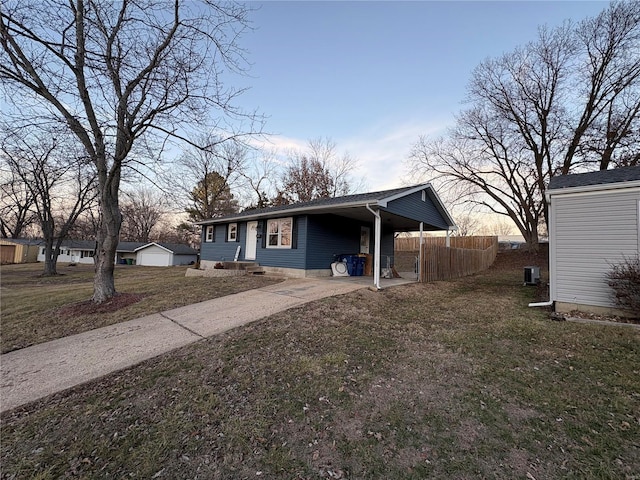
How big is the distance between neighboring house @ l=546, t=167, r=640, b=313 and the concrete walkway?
5325 mm

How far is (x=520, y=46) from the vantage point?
17797 millimetres

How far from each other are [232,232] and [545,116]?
20985mm

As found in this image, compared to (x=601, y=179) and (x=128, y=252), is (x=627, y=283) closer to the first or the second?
(x=601, y=179)

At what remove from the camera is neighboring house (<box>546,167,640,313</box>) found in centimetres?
547

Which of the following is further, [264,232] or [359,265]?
[264,232]

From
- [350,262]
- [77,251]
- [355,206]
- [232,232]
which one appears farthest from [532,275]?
[77,251]

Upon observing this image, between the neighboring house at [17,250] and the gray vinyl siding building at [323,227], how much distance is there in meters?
38.1

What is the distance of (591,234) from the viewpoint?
5.84 meters

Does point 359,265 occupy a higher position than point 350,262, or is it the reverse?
point 350,262

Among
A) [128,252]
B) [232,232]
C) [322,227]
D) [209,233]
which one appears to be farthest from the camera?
[128,252]

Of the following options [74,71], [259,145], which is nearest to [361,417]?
[259,145]

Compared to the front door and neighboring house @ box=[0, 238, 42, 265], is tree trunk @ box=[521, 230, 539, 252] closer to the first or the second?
the front door

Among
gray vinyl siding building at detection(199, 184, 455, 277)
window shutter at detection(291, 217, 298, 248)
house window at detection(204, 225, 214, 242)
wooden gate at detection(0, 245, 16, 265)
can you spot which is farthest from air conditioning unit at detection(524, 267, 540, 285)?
wooden gate at detection(0, 245, 16, 265)

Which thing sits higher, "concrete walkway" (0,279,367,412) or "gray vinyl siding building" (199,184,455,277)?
"gray vinyl siding building" (199,184,455,277)
